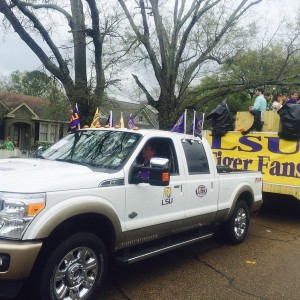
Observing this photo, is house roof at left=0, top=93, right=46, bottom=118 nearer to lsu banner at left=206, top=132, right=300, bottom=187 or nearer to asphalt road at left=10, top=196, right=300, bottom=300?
lsu banner at left=206, top=132, right=300, bottom=187

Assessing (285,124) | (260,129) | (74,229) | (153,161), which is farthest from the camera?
(260,129)

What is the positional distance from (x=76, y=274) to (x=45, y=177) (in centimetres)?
100

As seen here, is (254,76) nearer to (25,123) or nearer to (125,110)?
(125,110)

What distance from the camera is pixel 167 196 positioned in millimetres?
5117

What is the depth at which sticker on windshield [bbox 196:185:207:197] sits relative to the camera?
5769mm

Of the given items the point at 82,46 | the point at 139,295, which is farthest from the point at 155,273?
the point at 82,46

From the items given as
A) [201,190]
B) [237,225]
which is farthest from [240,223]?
[201,190]

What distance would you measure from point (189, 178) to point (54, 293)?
2537mm

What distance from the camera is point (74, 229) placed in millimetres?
3982

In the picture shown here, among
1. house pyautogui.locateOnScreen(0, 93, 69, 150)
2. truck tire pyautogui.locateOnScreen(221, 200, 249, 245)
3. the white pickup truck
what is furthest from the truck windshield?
house pyautogui.locateOnScreen(0, 93, 69, 150)

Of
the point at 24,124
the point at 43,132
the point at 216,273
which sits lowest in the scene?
the point at 216,273

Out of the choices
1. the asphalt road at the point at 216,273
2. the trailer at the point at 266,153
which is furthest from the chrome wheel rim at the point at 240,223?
the trailer at the point at 266,153

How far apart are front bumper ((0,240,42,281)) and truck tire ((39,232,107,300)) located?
215mm

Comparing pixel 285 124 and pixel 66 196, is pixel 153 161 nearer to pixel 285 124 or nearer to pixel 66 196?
pixel 66 196
